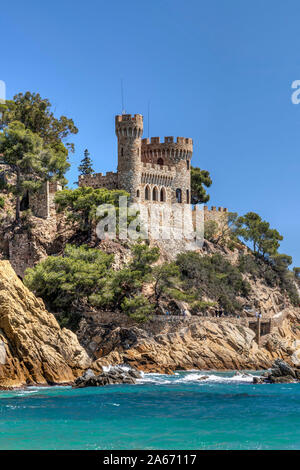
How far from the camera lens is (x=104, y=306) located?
50.9 metres

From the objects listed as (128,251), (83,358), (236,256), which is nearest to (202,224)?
(236,256)

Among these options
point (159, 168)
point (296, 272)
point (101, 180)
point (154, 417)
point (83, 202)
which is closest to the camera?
point (154, 417)

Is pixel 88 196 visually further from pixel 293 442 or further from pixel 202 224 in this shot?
pixel 293 442

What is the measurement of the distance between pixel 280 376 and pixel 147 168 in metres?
27.1

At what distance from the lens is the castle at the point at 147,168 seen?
62438 mm

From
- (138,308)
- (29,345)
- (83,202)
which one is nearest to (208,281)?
(83,202)

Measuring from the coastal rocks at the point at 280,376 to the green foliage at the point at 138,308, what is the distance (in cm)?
905

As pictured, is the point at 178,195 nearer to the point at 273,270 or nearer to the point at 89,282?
the point at 273,270

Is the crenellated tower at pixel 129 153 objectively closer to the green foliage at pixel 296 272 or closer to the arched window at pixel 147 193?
the arched window at pixel 147 193

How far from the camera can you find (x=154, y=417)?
28516 millimetres

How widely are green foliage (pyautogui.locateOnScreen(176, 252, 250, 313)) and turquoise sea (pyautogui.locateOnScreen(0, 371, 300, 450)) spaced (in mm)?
18555

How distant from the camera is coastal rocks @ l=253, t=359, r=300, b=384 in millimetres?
42500

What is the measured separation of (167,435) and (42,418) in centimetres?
574

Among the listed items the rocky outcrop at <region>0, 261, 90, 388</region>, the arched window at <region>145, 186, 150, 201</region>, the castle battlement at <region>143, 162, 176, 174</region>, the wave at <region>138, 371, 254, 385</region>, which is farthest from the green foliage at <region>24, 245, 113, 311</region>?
the castle battlement at <region>143, 162, 176, 174</region>
